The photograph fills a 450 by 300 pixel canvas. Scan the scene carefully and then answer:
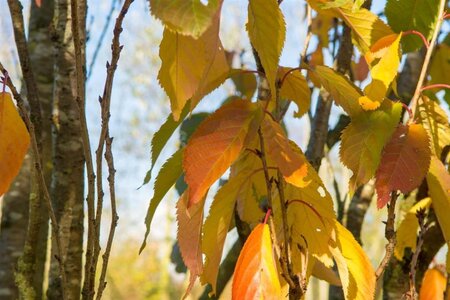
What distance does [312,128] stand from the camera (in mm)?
1263

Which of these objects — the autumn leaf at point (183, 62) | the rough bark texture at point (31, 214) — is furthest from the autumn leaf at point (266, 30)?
the rough bark texture at point (31, 214)

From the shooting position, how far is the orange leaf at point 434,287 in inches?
38.1

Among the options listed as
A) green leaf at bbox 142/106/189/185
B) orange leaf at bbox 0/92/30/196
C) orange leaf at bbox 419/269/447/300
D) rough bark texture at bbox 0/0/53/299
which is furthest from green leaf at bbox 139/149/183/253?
orange leaf at bbox 419/269/447/300

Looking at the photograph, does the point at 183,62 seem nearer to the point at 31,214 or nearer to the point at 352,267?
the point at 352,267

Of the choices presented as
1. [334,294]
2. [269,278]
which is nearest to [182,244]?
[269,278]

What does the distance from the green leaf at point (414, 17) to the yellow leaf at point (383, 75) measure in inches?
6.5

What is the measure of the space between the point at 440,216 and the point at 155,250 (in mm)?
15934

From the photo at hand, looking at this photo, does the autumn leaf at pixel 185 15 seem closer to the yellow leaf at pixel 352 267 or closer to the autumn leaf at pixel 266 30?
the autumn leaf at pixel 266 30

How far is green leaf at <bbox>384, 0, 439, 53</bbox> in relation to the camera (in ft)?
2.79

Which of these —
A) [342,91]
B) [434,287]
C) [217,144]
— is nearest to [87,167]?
[217,144]

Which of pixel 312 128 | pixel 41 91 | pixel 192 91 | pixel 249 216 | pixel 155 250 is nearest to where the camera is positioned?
pixel 192 91

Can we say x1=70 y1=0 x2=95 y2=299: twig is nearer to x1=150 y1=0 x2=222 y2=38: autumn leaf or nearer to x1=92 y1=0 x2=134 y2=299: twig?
x1=92 y1=0 x2=134 y2=299: twig

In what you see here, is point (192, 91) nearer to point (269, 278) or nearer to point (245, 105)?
point (245, 105)

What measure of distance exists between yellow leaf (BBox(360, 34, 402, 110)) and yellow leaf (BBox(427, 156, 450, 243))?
0.52ft
